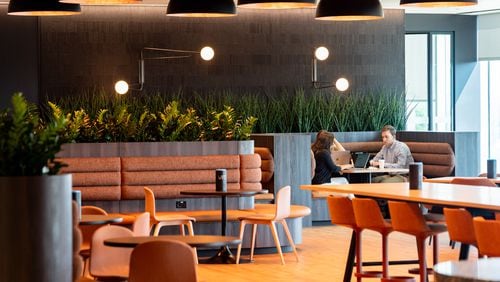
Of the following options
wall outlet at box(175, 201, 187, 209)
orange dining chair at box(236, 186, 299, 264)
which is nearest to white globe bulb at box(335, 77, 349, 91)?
wall outlet at box(175, 201, 187, 209)

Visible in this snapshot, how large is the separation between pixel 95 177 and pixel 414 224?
14.6ft

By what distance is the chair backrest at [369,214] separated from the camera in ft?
27.6

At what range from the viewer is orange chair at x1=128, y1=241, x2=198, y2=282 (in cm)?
591

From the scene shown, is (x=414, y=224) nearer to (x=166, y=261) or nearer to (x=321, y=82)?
(x=166, y=261)

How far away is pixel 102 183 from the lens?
11477 mm

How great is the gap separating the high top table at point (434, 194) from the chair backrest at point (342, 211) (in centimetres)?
10

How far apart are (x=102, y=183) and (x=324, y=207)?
416 cm

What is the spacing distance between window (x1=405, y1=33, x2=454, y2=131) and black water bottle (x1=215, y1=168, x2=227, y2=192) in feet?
29.0

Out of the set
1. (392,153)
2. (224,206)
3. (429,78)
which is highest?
(429,78)

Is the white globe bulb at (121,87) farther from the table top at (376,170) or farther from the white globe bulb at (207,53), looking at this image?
the table top at (376,170)

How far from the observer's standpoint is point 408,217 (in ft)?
26.4

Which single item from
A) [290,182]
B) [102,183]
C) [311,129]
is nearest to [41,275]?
[102,183]

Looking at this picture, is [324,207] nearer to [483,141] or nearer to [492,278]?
[483,141]

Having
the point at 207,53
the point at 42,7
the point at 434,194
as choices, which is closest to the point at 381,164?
the point at 207,53
